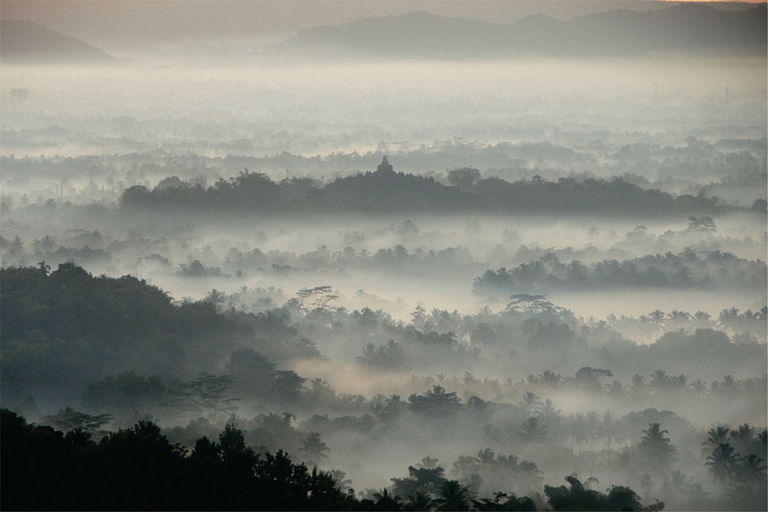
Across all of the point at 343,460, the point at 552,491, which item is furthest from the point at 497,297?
the point at 552,491

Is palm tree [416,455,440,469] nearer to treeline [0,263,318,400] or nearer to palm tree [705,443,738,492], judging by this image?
palm tree [705,443,738,492]

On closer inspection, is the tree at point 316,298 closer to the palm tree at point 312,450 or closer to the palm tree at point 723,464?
the palm tree at point 312,450

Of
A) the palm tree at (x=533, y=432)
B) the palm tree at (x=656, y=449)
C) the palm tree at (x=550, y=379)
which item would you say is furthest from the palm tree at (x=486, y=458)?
the palm tree at (x=550, y=379)

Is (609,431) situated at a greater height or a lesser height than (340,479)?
greater

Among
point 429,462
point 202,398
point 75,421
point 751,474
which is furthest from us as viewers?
point 202,398

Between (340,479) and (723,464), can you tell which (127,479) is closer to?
(340,479)

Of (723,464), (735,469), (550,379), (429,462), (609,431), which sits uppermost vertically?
(550,379)

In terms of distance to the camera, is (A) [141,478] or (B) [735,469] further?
(B) [735,469]

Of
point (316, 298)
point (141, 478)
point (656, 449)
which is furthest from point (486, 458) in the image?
point (316, 298)
